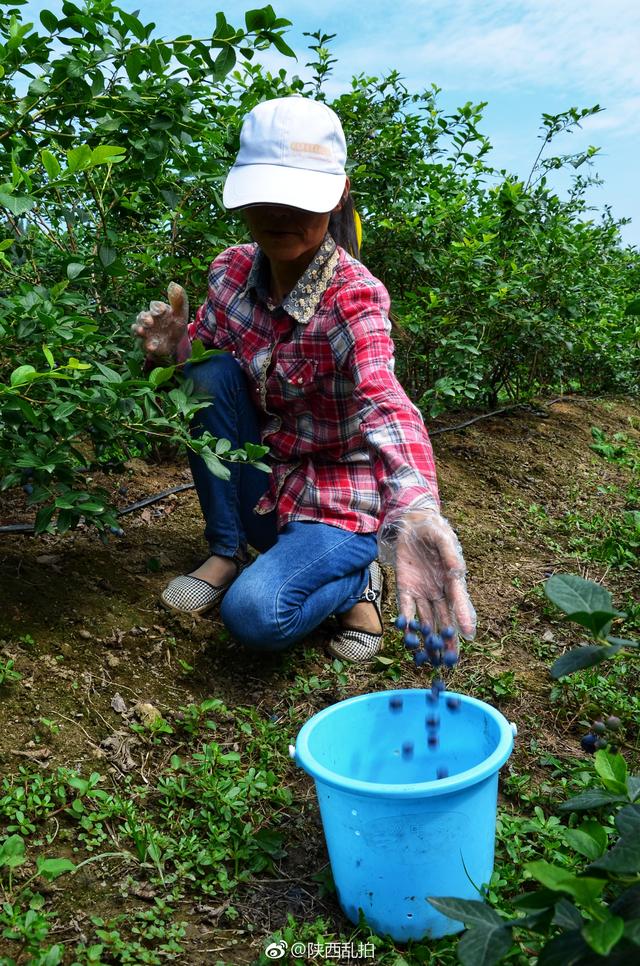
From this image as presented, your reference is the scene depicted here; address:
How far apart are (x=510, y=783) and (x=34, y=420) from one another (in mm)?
1360

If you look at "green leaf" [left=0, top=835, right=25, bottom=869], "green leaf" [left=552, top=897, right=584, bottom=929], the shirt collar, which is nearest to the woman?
the shirt collar

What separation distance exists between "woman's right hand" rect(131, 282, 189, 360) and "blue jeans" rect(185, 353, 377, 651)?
118mm

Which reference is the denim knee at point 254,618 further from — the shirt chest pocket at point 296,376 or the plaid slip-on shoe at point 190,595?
the shirt chest pocket at point 296,376

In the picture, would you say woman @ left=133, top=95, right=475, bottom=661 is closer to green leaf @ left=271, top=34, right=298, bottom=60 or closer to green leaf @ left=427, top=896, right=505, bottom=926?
green leaf @ left=271, top=34, right=298, bottom=60

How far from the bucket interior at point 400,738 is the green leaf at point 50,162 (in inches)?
48.5

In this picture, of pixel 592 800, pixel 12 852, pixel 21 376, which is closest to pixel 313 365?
pixel 21 376

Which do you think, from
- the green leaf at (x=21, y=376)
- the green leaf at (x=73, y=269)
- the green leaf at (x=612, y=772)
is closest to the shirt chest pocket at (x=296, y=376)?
the green leaf at (x=73, y=269)

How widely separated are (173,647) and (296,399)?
792mm

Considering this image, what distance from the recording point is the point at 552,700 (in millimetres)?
2357

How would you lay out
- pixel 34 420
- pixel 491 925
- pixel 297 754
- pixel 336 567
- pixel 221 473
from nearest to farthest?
pixel 491 925 → pixel 297 754 → pixel 34 420 → pixel 221 473 → pixel 336 567

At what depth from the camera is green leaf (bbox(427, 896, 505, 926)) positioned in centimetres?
98

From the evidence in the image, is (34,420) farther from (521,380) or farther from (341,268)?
(521,380)

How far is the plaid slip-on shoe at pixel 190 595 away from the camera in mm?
2549

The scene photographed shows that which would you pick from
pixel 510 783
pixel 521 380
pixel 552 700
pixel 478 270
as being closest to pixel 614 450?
pixel 521 380
